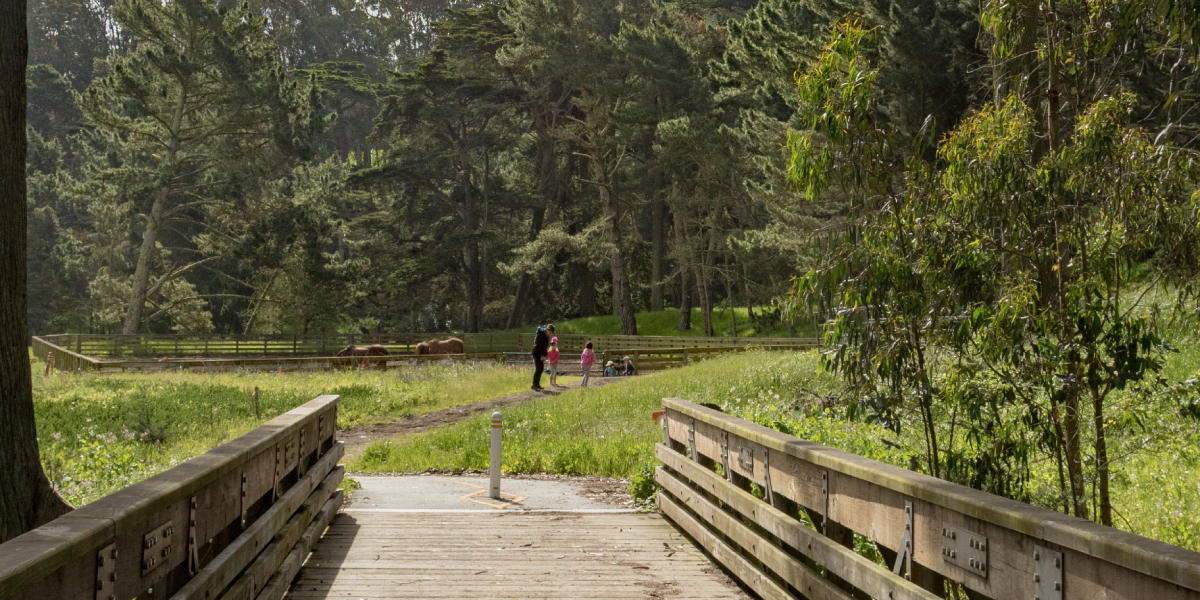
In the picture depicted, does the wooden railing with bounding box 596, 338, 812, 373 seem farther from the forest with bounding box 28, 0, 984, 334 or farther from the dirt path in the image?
the dirt path

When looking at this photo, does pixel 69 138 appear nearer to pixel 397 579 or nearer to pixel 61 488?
pixel 61 488

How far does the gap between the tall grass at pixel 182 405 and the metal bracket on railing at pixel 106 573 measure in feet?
18.5

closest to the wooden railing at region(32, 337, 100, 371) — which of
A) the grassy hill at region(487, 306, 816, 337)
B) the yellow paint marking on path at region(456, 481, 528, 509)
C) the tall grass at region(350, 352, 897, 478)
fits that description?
the tall grass at region(350, 352, 897, 478)

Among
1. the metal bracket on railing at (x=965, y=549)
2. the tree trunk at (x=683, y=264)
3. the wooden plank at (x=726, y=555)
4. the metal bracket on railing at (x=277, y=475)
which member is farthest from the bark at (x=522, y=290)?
the metal bracket on railing at (x=965, y=549)

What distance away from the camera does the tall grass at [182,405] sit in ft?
42.3

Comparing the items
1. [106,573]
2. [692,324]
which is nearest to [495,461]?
[106,573]

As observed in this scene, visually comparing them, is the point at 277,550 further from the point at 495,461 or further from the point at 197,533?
the point at 495,461

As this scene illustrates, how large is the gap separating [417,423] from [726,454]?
1624 centimetres

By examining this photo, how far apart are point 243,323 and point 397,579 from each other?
60435 mm

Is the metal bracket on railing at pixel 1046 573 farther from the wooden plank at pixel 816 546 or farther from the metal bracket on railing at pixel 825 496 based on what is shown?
the metal bracket on railing at pixel 825 496

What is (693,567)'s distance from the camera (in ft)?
25.2

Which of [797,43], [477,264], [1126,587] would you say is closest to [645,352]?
[797,43]

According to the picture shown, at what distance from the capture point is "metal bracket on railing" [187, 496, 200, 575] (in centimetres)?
470

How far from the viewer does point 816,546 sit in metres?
5.57
